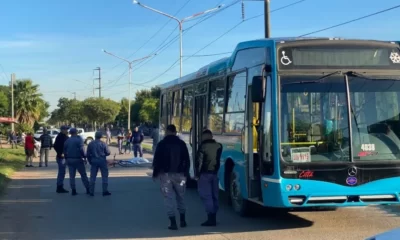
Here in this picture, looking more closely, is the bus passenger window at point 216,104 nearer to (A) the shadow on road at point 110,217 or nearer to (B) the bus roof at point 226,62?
(B) the bus roof at point 226,62

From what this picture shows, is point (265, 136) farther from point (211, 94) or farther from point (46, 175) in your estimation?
point (46, 175)

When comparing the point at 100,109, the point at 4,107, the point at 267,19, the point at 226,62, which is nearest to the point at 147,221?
the point at 226,62

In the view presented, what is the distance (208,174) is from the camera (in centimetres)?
1018

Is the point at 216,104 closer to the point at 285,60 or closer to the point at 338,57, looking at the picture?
the point at 285,60

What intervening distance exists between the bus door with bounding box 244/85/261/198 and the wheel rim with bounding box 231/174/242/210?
858 mm

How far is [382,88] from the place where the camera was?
9273mm

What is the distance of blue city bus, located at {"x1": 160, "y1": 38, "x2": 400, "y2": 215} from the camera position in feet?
29.3

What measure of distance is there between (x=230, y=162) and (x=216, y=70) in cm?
220

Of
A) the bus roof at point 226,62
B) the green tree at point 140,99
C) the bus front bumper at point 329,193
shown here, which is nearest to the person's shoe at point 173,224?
the bus front bumper at point 329,193

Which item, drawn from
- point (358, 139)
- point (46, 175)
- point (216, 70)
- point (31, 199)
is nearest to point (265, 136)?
point (358, 139)

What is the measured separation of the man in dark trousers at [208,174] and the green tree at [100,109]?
237ft

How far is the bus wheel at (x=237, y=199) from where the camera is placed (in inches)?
423

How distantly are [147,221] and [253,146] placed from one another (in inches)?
105

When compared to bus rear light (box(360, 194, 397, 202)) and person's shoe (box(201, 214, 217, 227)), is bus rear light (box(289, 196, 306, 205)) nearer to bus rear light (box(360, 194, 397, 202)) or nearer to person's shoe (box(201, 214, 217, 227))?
bus rear light (box(360, 194, 397, 202))
